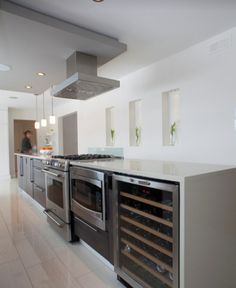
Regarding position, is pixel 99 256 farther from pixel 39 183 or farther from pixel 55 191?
pixel 39 183

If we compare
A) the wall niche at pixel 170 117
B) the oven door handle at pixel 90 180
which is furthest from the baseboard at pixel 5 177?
the wall niche at pixel 170 117

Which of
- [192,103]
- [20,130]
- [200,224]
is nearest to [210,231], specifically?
[200,224]

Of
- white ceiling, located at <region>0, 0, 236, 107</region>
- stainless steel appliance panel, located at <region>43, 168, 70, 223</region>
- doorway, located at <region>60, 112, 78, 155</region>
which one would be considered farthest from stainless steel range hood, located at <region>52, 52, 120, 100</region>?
doorway, located at <region>60, 112, 78, 155</region>

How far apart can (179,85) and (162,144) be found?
788mm

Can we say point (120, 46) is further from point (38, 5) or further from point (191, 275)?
point (191, 275)

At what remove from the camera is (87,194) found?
2.09m

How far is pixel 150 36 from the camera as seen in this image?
2.08 m

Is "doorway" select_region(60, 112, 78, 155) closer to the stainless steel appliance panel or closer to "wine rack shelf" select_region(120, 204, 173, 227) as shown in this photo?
the stainless steel appliance panel

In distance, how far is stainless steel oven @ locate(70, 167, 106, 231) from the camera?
185cm

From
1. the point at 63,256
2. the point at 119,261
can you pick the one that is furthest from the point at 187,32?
the point at 63,256

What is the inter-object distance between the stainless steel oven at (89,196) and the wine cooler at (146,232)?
Answer: 199 millimetres

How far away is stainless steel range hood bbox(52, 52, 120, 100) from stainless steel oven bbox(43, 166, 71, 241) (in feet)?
3.31

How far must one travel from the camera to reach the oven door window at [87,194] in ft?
6.26

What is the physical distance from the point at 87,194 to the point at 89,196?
4 centimetres
